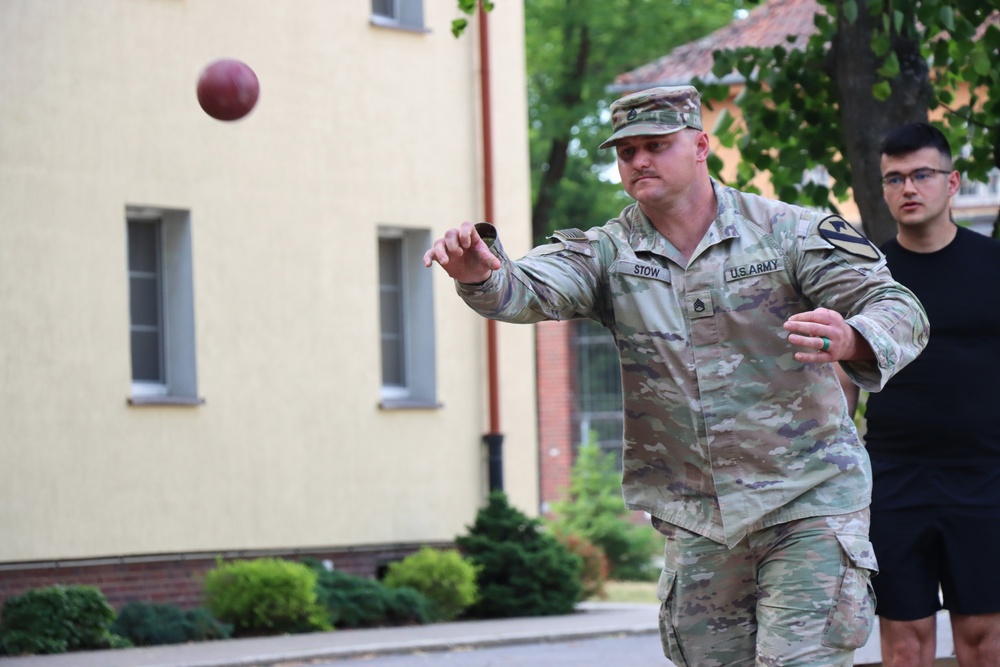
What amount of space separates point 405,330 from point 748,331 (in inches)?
491

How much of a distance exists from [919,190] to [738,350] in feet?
5.52

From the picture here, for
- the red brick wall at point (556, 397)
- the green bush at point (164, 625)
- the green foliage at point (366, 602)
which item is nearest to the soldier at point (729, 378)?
the green bush at point (164, 625)

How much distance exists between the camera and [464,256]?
4.39m

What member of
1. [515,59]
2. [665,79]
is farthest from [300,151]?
[665,79]

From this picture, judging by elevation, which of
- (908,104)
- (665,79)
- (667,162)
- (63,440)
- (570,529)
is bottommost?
(570,529)

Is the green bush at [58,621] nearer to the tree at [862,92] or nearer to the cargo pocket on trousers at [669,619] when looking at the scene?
the tree at [862,92]

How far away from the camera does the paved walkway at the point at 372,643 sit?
37.8ft

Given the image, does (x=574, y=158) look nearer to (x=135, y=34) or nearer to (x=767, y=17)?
(x=767, y=17)

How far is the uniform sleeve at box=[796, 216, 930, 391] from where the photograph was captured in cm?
432

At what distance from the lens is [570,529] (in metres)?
22.6

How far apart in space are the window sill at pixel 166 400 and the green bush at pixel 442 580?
2.51 m

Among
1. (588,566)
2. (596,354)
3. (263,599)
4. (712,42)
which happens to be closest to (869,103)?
(263,599)

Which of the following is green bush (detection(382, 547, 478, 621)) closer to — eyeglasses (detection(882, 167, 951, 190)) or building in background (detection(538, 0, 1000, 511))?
eyeglasses (detection(882, 167, 951, 190))

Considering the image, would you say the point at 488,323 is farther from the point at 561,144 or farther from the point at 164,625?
the point at 561,144
